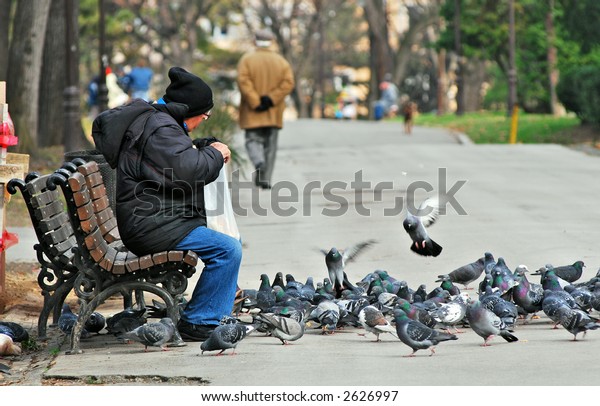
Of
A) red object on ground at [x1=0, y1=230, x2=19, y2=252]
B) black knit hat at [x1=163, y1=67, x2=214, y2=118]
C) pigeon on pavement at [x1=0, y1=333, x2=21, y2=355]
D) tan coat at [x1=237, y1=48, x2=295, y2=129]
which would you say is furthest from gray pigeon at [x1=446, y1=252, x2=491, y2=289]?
tan coat at [x1=237, y1=48, x2=295, y2=129]

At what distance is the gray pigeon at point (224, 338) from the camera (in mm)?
7930

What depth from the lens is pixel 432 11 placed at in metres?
62.7

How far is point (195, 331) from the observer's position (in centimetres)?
852

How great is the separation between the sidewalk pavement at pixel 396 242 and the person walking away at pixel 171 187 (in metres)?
0.44

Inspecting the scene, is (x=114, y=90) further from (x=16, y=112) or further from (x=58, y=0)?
(x=16, y=112)

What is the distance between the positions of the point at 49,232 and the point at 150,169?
38.0 inches

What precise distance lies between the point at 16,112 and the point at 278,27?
42.1m

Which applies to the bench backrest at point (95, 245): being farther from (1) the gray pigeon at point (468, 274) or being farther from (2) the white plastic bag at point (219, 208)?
(1) the gray pigeon at point (468, 274)

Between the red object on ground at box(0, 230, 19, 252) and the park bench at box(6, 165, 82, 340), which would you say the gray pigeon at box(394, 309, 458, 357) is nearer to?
the park bench at box(6, 165, 82, 340)

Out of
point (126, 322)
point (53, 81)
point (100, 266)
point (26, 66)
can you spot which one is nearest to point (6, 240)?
point (126, 322)

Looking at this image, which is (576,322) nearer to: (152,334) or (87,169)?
(152,334)

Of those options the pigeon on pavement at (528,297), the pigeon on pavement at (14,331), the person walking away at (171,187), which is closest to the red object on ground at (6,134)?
the person walking away at (171,187)

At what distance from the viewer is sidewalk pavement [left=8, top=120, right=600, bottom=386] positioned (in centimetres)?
736

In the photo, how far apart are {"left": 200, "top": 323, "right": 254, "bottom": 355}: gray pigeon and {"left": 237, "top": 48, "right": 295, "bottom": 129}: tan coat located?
10678mm
